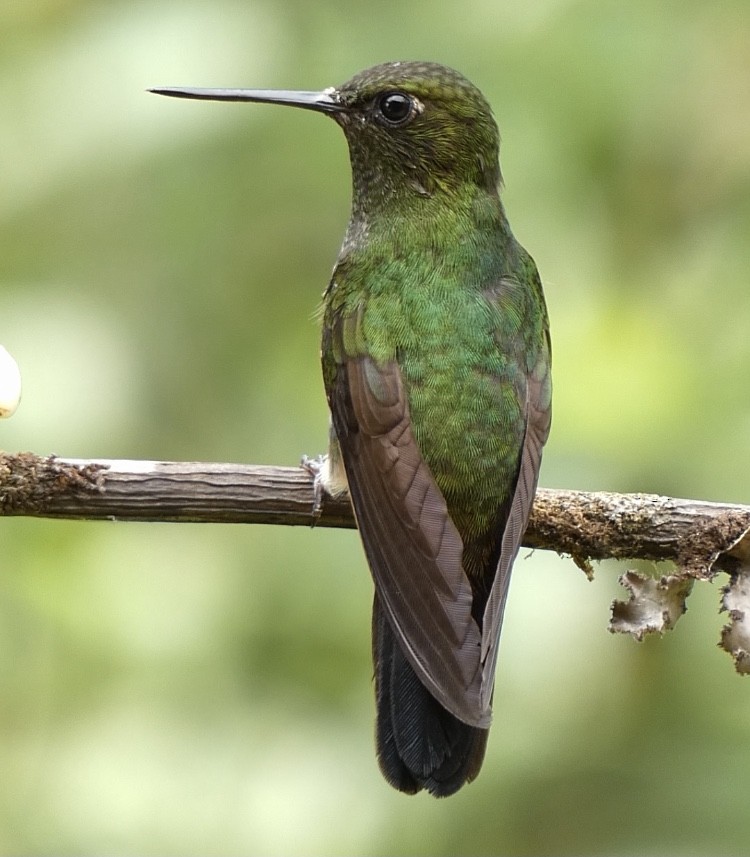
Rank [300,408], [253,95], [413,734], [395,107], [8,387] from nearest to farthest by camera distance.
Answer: [8,387] → [413,734] → [253,95] → [300,408] → [395,107]

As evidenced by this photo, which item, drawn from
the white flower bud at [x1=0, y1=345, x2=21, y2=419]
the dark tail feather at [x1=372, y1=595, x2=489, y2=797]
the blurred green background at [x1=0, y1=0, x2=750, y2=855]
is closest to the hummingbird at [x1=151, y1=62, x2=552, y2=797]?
the dark tail feather at [x1=372, y1=595, x2=489, y2=797]

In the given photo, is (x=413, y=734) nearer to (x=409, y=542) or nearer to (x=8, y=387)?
(x=409, y=542)

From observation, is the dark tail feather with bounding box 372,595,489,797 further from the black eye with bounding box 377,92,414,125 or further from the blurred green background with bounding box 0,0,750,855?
the black eye with bounding box 377,92,414,125

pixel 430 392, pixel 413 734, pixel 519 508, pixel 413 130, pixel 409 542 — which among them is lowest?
pixel 413 734

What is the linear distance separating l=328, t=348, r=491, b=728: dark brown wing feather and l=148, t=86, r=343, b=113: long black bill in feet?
2.51

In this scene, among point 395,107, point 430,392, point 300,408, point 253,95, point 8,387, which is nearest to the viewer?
point 8,387

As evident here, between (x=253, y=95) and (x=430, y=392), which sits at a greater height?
(x=253, y=95)

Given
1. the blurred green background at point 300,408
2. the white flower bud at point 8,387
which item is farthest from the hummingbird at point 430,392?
the white flower bud at point 8,387

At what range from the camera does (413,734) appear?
3736 mm

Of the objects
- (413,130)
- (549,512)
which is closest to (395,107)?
(413,130)

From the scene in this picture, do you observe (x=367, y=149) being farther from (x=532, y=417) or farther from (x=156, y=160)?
(x=532, y=417)

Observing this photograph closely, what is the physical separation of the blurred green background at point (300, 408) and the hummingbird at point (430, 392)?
0.11m

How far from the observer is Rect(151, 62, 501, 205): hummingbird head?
4246 mm

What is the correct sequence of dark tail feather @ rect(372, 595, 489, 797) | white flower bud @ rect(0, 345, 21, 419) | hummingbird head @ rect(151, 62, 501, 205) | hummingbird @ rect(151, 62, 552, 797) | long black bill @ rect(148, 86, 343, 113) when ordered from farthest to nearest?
hummingbird head @ rect(151, 62, 501, 205)
long black bill @ rect(148, 86, 343, 113)
dark tail feather @ rect(372, 595, 489, 797)
hummingbird @ rect(151, 62, 552, 797)
white flower bud @ rect(0, 345, 21, 419)
